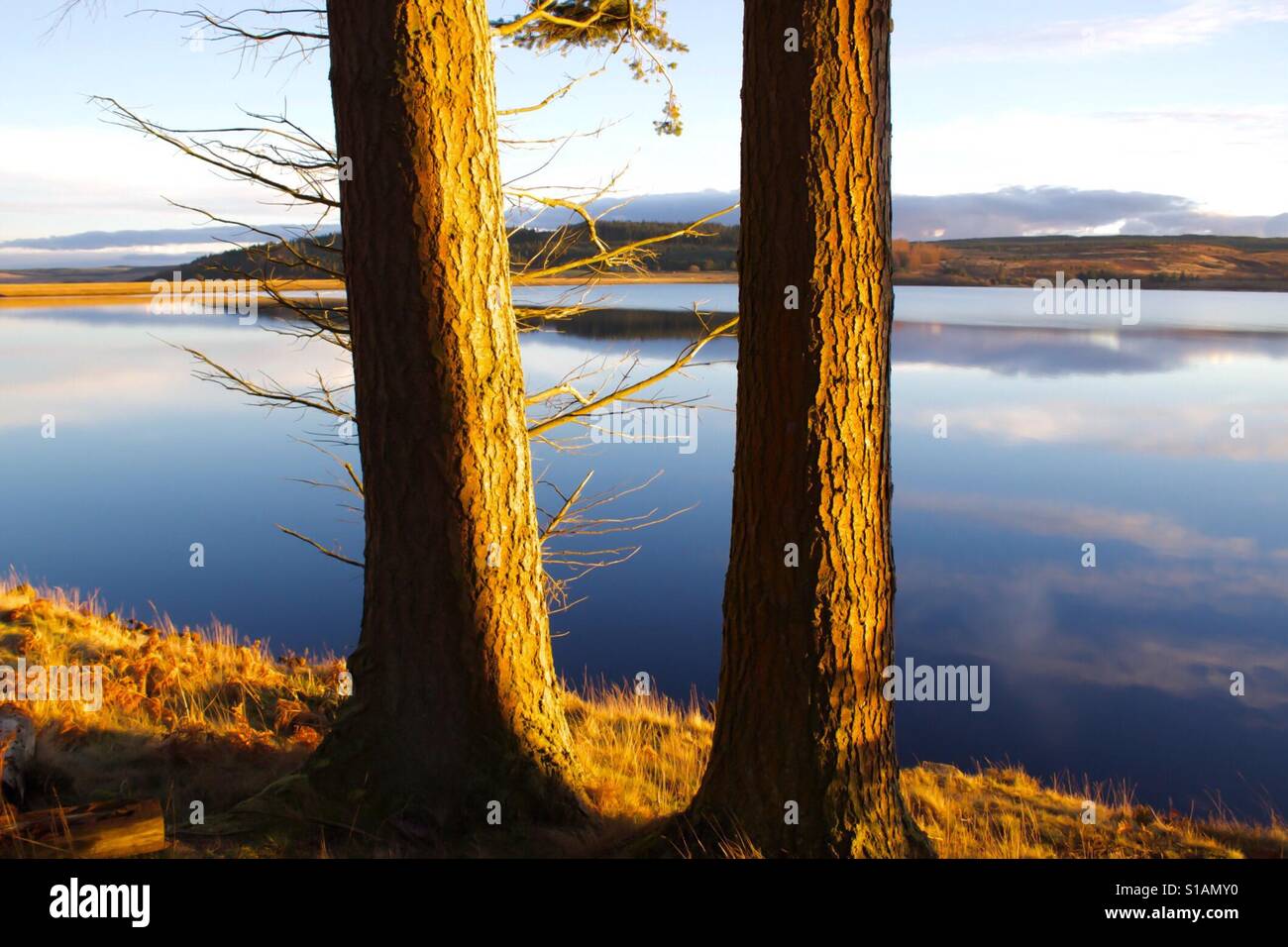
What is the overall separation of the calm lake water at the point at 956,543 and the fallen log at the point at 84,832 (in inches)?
124

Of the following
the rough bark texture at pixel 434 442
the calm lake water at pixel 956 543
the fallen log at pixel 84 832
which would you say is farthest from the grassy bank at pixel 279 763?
the calm lake water at pixel 956 543

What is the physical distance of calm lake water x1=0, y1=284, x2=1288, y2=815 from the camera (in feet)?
47.1

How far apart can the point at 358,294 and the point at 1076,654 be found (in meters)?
16.3

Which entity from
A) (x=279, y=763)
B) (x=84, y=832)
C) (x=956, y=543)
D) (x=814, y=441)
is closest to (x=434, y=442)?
(x=814, y=441)

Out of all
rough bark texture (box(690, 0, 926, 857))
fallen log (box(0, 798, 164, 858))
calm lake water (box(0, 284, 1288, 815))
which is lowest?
calm lake water (box(0, 284, 1288, 815))

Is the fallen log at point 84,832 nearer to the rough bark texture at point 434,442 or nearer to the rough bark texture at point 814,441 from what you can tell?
the rough bark texture at point 434,442

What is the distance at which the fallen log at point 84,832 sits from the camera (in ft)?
12.7

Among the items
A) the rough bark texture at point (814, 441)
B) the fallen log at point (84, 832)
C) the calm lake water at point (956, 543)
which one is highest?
the rough bark texture at point (814, 441)

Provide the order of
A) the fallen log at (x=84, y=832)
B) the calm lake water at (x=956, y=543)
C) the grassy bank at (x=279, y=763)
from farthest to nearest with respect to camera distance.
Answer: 1. the calm lake water at (x=956, y=543)
2. the grassy bank at (x=279, y=763)
3. the fallen log at (x=84, y=832)

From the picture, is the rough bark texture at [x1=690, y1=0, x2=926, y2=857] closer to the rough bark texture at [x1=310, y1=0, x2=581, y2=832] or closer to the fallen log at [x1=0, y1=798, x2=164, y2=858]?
the rough bark texture at [x1=310, y1=0, x2=581, y2=832]

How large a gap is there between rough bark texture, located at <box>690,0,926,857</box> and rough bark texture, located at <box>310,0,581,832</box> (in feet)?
4.10

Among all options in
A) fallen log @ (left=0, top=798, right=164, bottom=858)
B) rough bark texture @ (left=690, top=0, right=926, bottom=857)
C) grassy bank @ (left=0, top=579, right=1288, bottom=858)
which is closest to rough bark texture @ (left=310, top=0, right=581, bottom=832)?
grassy bank @ (left=0, top=579, right=1288, bottom=858)

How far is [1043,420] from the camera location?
3200 centimetres
